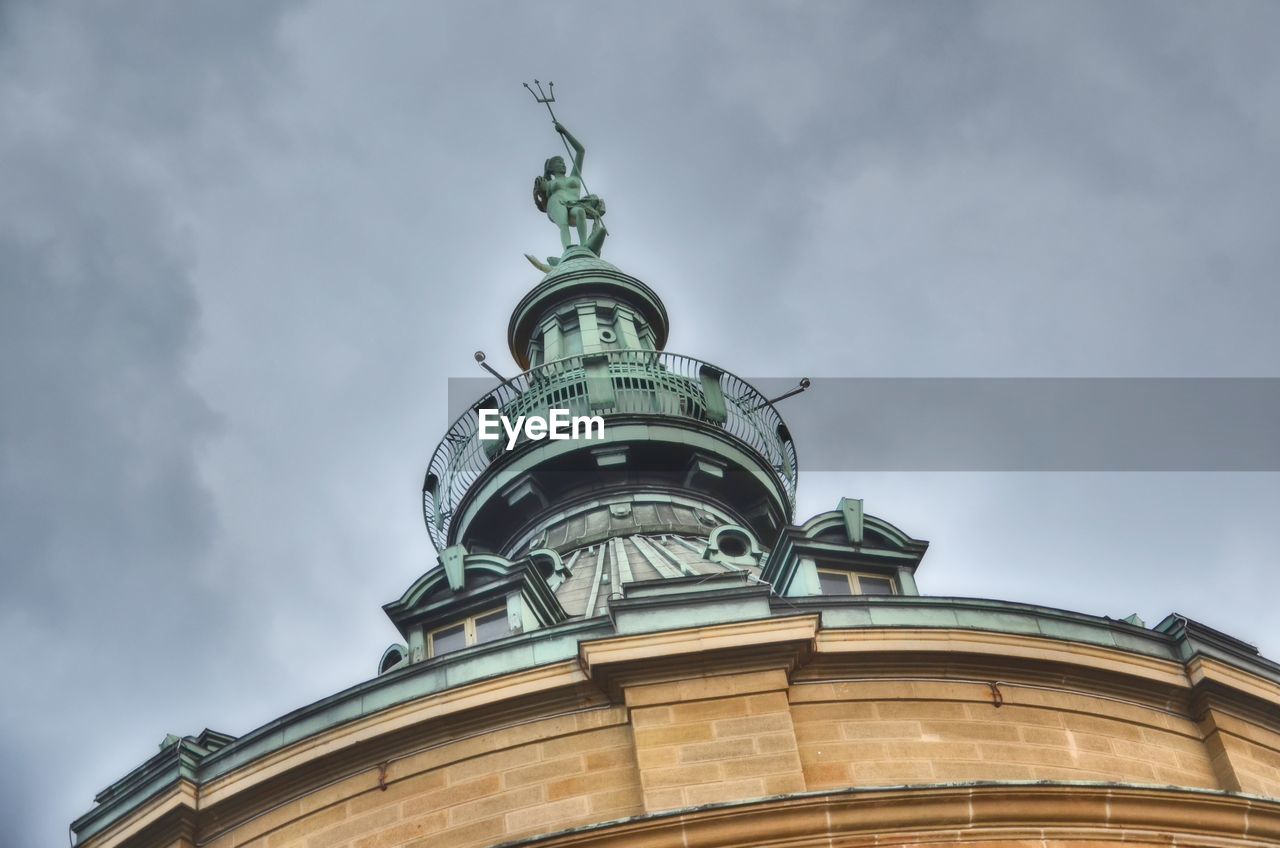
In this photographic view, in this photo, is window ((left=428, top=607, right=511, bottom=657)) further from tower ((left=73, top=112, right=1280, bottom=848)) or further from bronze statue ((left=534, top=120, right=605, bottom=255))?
bronze statue ((left=534, top=120, right=605, bottom=255))

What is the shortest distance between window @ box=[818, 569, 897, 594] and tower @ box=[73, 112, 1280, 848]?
54 mm

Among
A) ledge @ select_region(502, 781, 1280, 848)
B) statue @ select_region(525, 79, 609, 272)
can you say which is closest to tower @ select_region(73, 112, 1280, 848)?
ledge @ select_region(502, 781, 1280, 848)

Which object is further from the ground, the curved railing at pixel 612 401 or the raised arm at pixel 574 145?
the raised arm at pixel 574 145

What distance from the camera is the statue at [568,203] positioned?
135ft

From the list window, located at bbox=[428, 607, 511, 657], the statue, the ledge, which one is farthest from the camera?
the statue

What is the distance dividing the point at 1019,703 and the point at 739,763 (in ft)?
12.5

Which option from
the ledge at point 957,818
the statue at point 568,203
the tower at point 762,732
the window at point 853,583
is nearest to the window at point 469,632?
the tower at point 762,732

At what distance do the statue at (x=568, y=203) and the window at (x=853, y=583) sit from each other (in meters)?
18.9

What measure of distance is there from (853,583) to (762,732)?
4.81 meters

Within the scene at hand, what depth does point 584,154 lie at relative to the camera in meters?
44.8

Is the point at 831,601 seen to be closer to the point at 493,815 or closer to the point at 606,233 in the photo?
the point at 493,815

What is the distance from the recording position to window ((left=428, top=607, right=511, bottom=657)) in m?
22.5

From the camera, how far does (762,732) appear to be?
59.5 ft

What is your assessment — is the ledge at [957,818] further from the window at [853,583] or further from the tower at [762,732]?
the window at [853,583]
